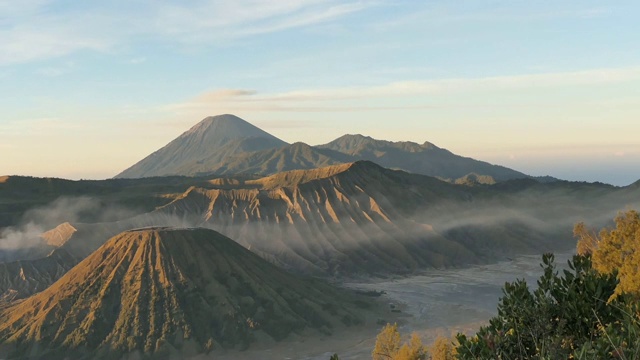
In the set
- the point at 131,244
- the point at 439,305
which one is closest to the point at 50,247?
the point at 131,244

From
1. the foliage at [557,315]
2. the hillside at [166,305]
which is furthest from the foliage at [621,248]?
the hillside at [166,305]

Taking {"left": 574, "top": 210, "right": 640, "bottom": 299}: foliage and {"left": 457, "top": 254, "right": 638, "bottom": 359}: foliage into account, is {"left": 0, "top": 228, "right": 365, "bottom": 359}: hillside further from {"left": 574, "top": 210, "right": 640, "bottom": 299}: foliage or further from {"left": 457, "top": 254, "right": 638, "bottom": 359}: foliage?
{"left": 457, "top": 254, "right": 638, "bottom": 359}: foliage

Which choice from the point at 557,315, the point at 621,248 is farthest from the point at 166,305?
the point at 557,315

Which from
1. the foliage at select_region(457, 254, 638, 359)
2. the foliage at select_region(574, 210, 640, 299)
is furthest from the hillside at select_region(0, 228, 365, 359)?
the foliage at select_region(457, 254, 638, 359)

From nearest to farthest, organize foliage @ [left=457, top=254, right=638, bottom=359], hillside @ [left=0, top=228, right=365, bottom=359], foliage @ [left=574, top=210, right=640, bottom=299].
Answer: foliage @ [left=457, top=254, right=638, bottom=359] → foliage @ [left=574, top=210, right=640, bottom=299] → hillside @ [left=0, top=228, right=365, bottom=359]

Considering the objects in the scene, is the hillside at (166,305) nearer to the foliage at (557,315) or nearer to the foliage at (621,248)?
the foliage at (621,248)

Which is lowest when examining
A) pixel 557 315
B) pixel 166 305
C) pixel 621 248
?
pixel 166 305

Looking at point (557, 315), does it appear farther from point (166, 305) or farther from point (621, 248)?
point (166, 305)

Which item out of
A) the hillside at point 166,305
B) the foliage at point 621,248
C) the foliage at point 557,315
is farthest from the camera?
the hillside at point 166,305
